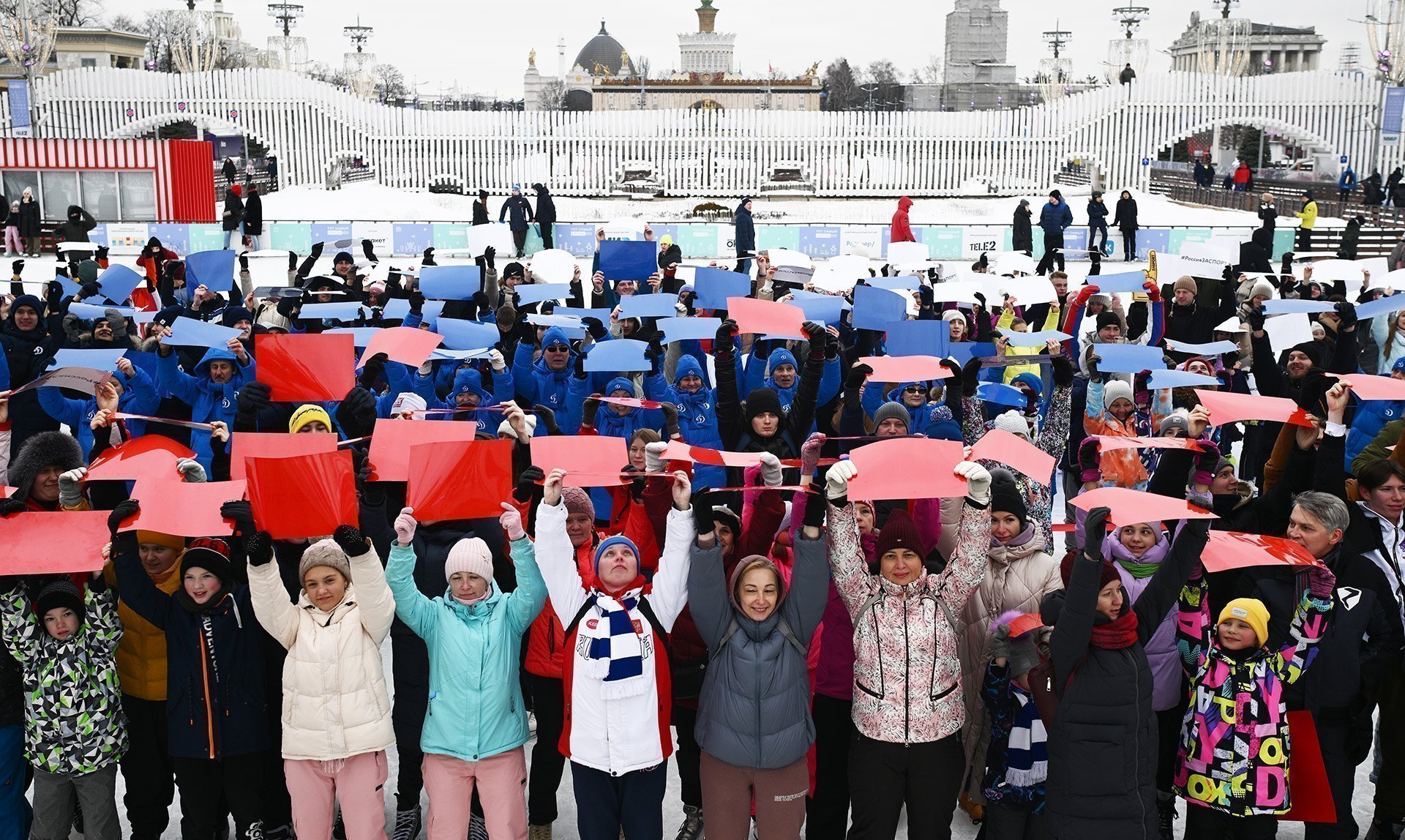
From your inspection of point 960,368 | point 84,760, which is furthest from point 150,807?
point 960,368

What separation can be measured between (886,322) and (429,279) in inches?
164

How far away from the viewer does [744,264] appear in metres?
14.8

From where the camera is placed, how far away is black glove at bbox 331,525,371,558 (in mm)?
4012

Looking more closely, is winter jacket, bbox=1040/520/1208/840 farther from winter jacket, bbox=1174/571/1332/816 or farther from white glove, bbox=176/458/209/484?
white glove, bbox=176/458/209/484

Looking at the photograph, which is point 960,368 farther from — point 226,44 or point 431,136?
point 226,44

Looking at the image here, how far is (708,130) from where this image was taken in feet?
140

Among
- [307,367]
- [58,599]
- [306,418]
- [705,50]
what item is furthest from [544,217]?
[705,50]

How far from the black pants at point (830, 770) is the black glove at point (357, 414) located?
2.93 meters

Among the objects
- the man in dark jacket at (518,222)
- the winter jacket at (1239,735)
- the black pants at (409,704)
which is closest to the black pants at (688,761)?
the black pants at (409,704)

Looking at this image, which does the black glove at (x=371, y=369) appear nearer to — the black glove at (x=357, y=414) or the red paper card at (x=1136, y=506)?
the black glove at (x=357, y=414)

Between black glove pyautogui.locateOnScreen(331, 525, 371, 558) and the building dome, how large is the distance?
347ft

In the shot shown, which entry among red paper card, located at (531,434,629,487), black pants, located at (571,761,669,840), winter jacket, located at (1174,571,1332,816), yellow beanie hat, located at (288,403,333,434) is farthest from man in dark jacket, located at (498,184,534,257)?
winter jacket, located at (1174,571,1332,816)

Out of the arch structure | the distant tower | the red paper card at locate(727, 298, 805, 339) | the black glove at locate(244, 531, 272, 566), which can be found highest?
the distant tower

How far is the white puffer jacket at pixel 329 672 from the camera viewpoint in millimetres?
4207
